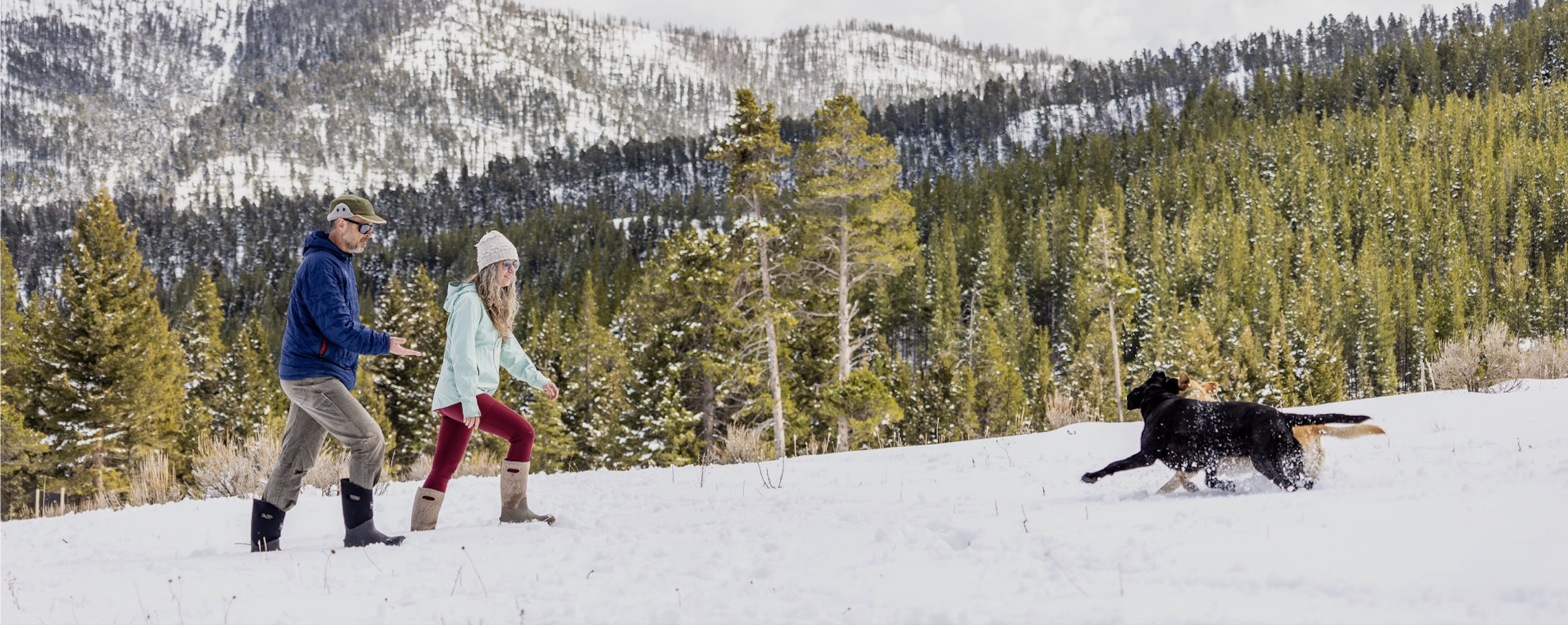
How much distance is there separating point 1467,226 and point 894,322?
57297mm

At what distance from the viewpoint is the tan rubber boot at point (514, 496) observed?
198 inches

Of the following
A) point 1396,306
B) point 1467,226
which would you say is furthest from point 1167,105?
point 1396,306

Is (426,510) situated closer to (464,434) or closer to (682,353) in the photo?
(464,434)

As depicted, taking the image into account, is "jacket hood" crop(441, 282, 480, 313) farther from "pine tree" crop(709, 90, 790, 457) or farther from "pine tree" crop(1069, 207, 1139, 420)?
"pine tree" crop(1069, 207, 1139, 420)

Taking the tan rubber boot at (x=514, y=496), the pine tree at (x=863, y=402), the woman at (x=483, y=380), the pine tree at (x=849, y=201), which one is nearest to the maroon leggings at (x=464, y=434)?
the woman at (x=483, y=380)

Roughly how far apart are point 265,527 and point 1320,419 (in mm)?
5549

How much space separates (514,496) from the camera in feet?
16.7

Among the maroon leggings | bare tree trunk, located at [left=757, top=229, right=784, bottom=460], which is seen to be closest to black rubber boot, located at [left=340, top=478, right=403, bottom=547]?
the maroon leggings

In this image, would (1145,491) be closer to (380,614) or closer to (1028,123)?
(380,614)

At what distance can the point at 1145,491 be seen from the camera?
16.1ft

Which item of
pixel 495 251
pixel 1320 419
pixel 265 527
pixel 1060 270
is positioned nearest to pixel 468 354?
pixel 495 251

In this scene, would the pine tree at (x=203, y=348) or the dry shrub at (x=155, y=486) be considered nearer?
the dry shrub at (x=155, y=486)

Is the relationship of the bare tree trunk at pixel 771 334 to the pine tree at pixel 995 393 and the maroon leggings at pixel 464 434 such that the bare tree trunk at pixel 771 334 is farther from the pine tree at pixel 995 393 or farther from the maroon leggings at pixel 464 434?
the maroon leggings at pixel 464 434

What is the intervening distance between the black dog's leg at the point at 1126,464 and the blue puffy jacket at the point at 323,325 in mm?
3933
